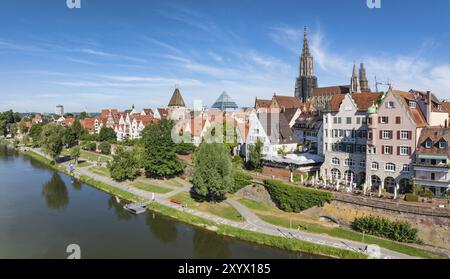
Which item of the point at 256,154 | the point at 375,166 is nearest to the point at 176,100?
the point at 256,154

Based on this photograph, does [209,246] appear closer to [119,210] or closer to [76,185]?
[119,210]

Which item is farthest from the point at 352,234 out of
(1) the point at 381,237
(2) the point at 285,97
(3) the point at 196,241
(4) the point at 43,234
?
(2) the point at 285,97

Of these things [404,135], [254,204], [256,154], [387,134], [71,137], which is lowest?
[254,204]

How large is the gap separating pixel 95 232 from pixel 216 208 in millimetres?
13481

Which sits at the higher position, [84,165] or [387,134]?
[387,134]

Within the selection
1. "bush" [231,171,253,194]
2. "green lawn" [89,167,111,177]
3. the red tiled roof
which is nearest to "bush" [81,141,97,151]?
"green lawn" [89,167,111,177]

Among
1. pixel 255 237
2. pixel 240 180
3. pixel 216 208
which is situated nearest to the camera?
pixel 255 237

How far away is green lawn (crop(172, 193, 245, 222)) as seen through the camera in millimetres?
37513

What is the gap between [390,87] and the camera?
36375mm

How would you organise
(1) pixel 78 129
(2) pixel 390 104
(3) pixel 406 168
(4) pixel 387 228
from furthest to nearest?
(1) pixel 78 129 < (2) pixel 390 104 < (3) pixel 406 168 < (4) pixel 387 228

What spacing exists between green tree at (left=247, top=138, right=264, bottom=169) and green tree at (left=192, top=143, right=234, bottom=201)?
22.6 ft

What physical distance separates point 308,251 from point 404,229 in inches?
341

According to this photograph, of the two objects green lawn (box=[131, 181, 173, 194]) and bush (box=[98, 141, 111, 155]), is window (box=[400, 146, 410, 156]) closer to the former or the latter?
green lawn (box=[131, 181, 173, 194])

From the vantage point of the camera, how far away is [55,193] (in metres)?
51.1
